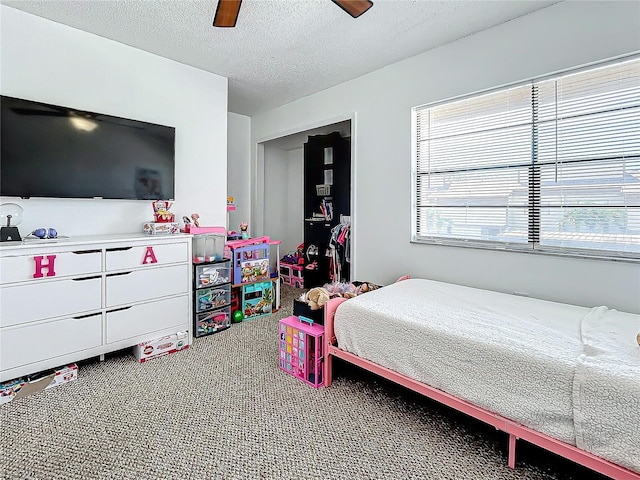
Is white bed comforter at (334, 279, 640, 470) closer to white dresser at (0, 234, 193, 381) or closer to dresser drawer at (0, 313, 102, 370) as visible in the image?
white dresser at (0, 234, 193, 381)

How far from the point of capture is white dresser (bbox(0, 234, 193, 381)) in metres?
1.99

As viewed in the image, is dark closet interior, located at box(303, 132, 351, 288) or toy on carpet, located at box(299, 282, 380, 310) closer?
toy on carpet, located at box(299, 282, 380, 310)

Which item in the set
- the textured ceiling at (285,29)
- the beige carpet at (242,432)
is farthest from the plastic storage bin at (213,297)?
the textured ceiling at (285,29)

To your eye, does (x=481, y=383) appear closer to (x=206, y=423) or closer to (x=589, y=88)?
(x=206, y=423)

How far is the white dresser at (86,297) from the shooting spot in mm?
1986

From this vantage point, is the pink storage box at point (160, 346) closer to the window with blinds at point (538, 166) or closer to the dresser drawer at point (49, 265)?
the dresser drawer at point (49, 265)

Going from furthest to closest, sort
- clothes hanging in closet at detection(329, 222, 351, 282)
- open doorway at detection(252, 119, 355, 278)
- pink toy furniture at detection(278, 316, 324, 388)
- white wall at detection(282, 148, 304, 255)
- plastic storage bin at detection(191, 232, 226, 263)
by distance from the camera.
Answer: white wall at detection(282, 148, 304, 255) → open doorway at detection(252, 119, 355, 278) → clothes hanging in closet at detection(329, 222, 351, 282) → plastic storage bin at detection(191, 232, 226, 263) → pink toy furniture at detection(278, 316, 324, 388)

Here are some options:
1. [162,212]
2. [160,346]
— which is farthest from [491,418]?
[162,212]

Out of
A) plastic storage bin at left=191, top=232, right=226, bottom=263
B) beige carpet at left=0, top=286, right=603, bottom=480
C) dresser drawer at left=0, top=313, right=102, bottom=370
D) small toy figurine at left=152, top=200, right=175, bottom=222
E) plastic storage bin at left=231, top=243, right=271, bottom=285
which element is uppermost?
small toy figurine at left=152, top=200, right=175, bottom=222

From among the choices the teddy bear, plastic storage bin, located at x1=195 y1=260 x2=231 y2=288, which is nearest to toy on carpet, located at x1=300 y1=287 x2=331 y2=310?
the teddy bear

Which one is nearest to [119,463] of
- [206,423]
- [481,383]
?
[206,423]

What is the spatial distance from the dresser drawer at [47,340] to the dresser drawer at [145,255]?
1.23ft

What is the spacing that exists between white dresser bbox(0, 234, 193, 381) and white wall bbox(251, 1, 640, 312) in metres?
1.81

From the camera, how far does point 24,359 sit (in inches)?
79.5
